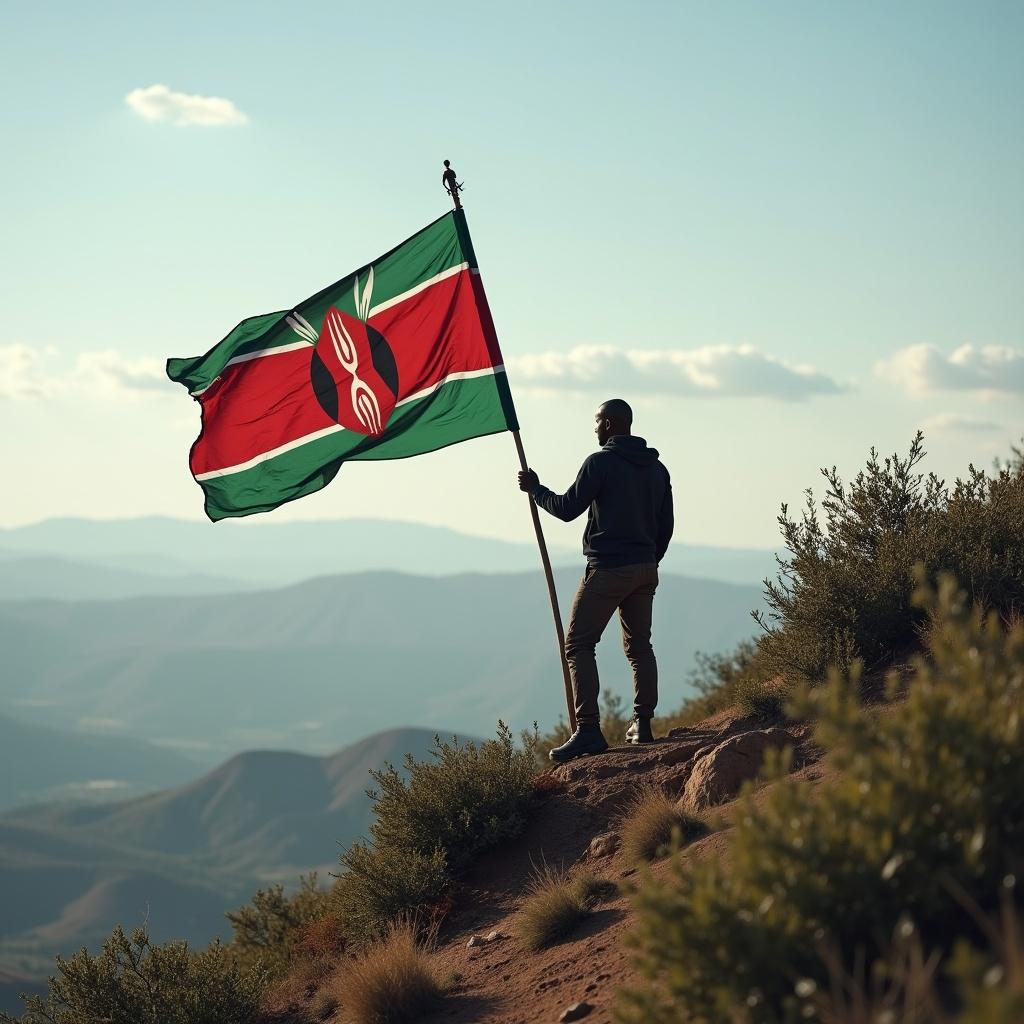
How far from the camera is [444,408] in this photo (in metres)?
10.9

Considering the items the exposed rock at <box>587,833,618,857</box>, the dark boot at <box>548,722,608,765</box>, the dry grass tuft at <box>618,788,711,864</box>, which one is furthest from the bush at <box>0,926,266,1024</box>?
the dark boot at <box>548,722,608,765</box>

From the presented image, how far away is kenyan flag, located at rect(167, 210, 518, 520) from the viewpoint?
10.9m

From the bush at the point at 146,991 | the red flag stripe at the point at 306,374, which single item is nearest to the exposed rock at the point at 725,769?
the bush at the point at 146,991

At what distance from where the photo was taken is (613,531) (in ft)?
31.7

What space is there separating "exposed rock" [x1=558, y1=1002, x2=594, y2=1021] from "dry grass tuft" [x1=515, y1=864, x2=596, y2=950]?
4.79ft

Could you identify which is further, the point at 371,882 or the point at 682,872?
the point at 371,882

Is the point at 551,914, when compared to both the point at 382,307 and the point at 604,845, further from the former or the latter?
the point at 382,307

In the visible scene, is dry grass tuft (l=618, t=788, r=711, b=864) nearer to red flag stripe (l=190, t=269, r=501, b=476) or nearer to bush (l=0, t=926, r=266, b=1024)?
bush (l=0, t=926, r=266, b=1024)

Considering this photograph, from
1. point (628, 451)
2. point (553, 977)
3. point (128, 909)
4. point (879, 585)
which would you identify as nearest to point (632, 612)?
point (628, 451)

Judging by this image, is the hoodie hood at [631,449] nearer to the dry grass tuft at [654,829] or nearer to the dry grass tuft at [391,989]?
the dry grass tuft at [654,829]

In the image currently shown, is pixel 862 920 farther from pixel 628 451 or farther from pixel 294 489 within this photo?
pixel 294 489

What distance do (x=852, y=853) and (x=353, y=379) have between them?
8046 millimetres

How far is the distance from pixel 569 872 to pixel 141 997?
124 inches

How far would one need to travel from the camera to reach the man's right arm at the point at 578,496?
31.0ft
